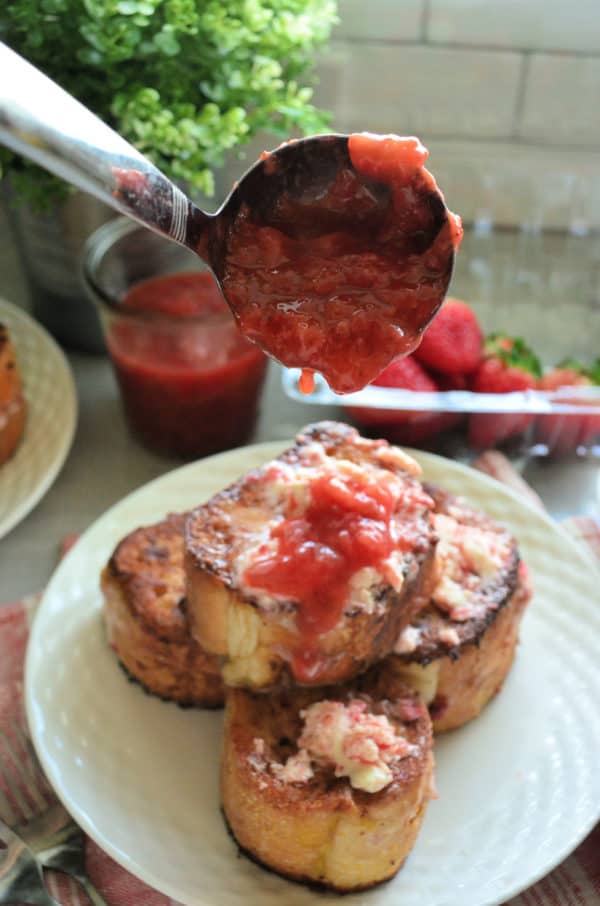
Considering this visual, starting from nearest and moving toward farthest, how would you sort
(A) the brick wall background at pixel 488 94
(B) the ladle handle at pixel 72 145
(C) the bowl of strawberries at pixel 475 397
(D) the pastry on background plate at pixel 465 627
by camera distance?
(B) the ladle handle at pixel 72 145 → (D) the pastry on background plate at pixel 465 627 → (C) the bowl of strawberries at pixel 475 397 → (A) the brick wall background at pixel 488 94

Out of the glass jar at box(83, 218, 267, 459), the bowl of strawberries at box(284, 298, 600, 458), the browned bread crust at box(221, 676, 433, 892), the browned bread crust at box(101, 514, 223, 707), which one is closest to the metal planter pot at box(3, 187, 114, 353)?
the glass jar at box(83, 218, 267, 459)

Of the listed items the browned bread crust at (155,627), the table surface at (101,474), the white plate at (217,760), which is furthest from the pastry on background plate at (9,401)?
the browned bread crust at (155,627)

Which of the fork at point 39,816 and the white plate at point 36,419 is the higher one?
the white plate at point 36,419

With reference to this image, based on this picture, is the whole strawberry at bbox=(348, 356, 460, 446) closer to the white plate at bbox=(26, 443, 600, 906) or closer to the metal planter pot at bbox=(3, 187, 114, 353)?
the white plate at bbox=(26, 443, 600, 906)

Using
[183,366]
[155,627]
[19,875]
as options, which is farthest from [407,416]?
[19,875]

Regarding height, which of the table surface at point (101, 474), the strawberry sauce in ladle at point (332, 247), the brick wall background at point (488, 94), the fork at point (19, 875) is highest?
the strawberry sauce in ladle at point (332, 247)

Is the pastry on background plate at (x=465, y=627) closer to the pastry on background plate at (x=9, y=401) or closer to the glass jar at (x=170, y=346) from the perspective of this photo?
the glass jar at (x=170, y=346)

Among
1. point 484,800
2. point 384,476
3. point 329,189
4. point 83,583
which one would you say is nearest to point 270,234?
point 329,189
